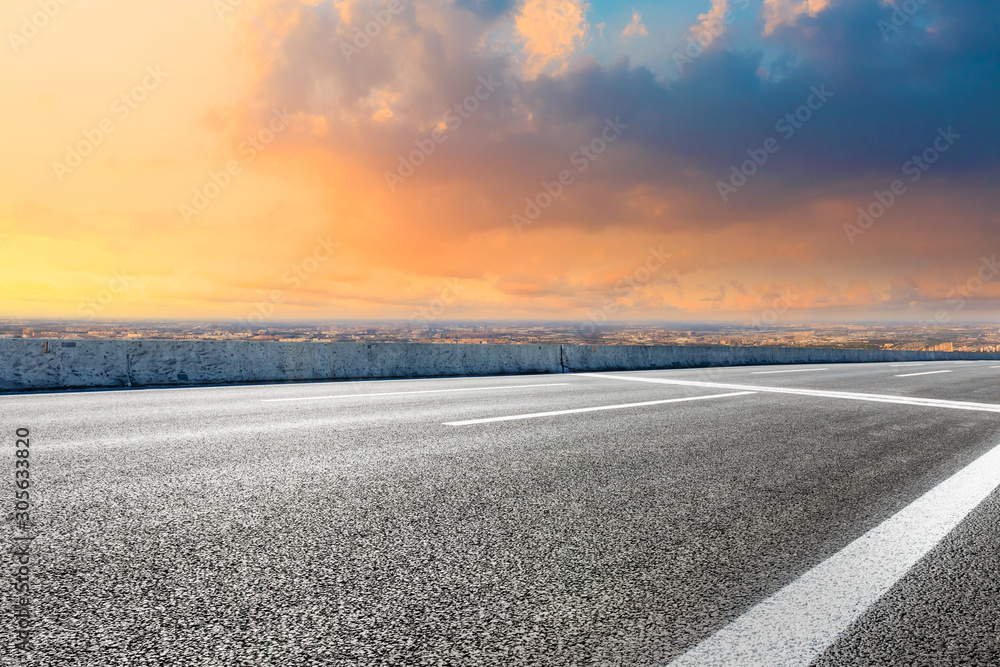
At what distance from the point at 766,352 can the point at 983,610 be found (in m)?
27.8

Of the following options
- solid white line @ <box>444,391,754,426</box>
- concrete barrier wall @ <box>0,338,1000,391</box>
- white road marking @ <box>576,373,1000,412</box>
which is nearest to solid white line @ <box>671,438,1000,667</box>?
solid white line @ <box>444,391,754,426</box>

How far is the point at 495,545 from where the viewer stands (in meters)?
3.05

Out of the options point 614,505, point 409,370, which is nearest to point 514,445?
point 614,505

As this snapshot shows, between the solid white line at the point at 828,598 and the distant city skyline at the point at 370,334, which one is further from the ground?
the distant city skyline at the point at 370,334

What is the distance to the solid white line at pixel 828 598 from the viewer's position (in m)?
2.07

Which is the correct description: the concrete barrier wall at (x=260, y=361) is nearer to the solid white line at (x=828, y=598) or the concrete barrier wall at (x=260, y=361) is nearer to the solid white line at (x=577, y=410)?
the solid white line at (x=577, y=410)

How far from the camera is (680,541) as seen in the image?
3178 mm

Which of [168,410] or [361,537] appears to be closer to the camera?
[361,537]

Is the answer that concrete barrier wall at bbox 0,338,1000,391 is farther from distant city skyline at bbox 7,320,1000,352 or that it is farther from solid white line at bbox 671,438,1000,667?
solid white line at bbox 671,438,1000,667

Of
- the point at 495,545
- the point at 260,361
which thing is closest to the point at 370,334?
the point at 260,361

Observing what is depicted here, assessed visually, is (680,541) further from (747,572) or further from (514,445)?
(514,445)

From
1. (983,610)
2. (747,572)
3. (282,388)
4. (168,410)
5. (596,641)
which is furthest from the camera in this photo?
(282,388)

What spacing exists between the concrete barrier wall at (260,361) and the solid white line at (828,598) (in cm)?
1200

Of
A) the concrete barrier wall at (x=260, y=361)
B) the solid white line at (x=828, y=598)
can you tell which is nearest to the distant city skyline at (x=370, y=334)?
the concrete barrier wall at (x=260, y=361)
